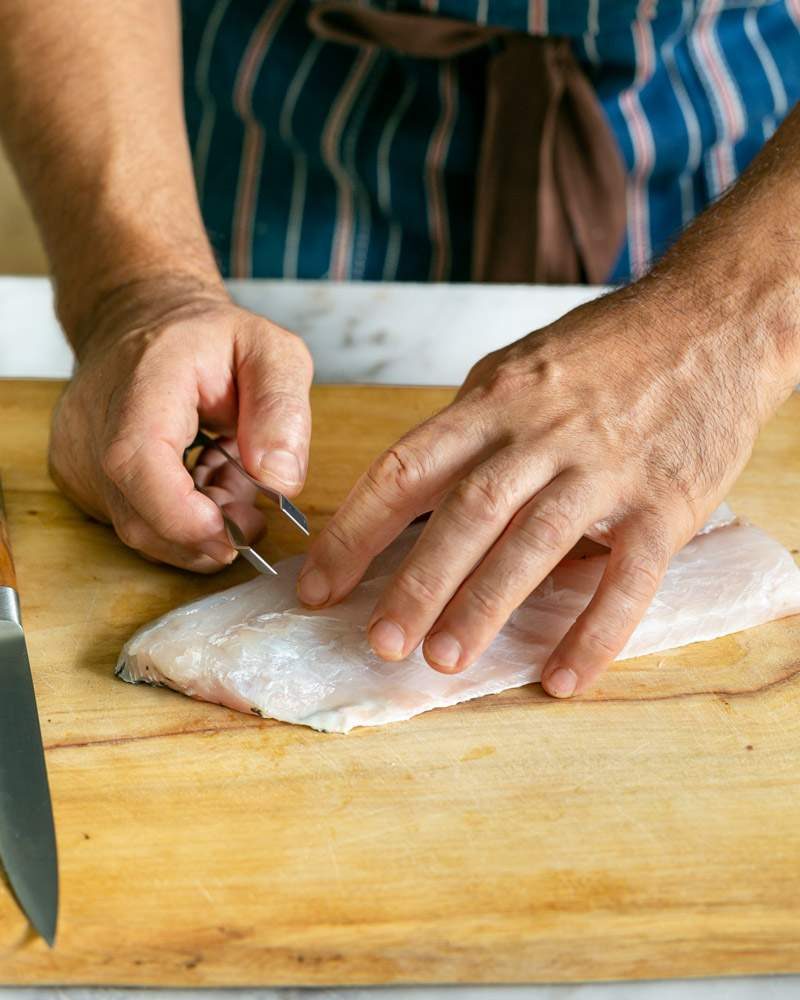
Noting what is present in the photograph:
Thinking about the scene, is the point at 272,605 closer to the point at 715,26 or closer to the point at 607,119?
the point at 607,119

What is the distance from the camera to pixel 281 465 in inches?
45.1

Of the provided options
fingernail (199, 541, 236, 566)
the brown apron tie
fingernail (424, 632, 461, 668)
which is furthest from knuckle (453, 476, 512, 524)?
the brown apron tie

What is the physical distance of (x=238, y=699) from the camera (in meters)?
1.05

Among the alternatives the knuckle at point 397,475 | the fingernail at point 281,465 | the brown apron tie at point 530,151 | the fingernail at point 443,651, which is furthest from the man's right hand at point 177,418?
the brown apron tie at point 530,151

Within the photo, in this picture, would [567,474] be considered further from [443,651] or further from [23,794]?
[23,794]

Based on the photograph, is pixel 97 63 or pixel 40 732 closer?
pixel 40 732

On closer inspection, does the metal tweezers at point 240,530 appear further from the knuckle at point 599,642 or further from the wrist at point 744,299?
the wrist at point 744,299

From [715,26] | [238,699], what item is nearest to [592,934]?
[238,699]

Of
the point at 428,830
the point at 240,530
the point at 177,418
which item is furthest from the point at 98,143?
the point at 428,830

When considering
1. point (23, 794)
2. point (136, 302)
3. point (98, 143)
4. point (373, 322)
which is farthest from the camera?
point (373, 322)

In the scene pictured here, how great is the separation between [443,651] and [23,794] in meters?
0.36

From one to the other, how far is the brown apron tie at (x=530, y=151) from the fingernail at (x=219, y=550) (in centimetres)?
84

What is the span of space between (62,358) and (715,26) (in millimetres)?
1061

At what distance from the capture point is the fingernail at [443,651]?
104cm
